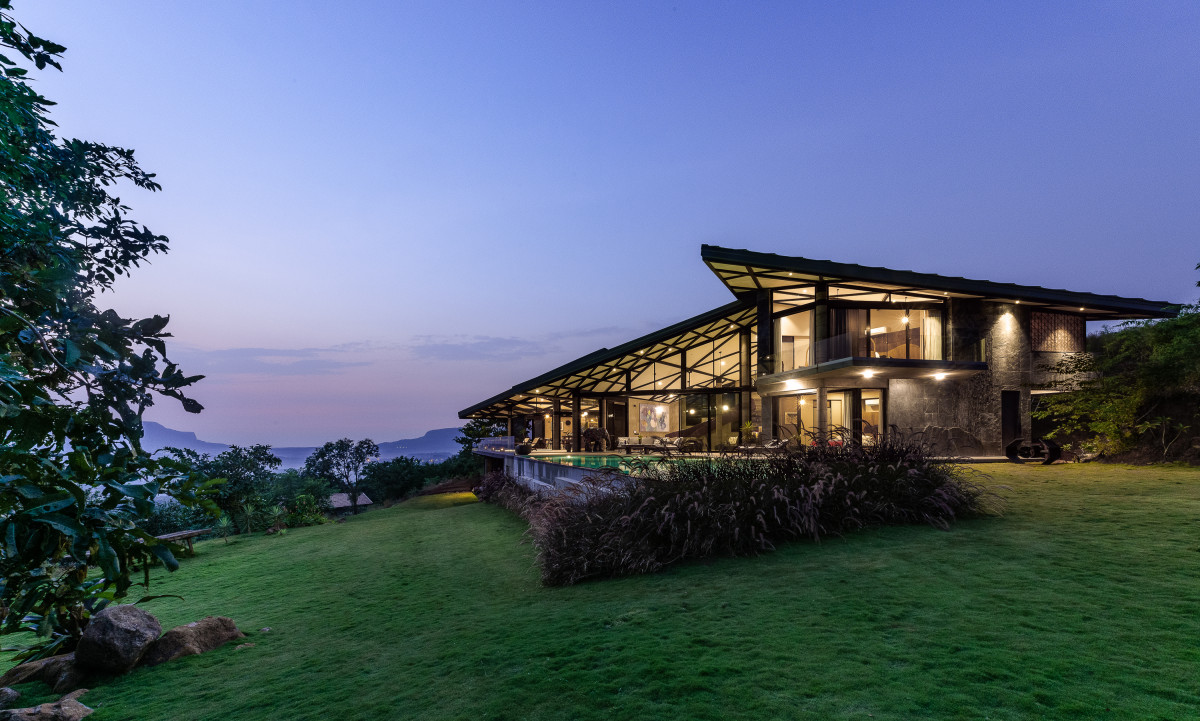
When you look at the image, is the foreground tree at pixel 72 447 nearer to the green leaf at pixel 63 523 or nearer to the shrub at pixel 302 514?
the green leaf at pixel 63 523

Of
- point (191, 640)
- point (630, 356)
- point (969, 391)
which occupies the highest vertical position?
point (630, 356)

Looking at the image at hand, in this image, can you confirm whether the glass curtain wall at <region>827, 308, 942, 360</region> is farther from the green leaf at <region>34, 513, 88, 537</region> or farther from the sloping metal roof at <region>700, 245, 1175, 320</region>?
the green leaf at <region>34, 513, 88, 537</region>

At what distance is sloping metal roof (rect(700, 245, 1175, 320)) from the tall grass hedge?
10.3 m

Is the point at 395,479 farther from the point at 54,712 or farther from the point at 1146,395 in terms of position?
the point at 1146,395

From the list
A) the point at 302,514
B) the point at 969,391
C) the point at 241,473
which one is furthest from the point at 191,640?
the point at 241,473

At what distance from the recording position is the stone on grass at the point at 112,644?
508 cm

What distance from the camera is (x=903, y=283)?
1652cm

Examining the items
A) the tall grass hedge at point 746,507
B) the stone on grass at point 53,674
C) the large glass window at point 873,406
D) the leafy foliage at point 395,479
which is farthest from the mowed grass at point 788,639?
the leafy foliage at point 395,479

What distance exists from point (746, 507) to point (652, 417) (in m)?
19.9

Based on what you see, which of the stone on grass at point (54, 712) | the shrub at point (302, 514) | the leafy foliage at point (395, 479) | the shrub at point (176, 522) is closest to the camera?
the stone on grass at point (54, 712)

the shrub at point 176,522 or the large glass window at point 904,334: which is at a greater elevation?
the large glass window at point 904,334

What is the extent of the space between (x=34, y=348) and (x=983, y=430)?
72.4 feet

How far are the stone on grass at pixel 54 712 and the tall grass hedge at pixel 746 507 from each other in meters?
4.33

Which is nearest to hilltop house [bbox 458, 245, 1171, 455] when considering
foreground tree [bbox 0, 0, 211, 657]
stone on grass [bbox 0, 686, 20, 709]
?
foreground tree [bbox 0, 0, 211, 657]
